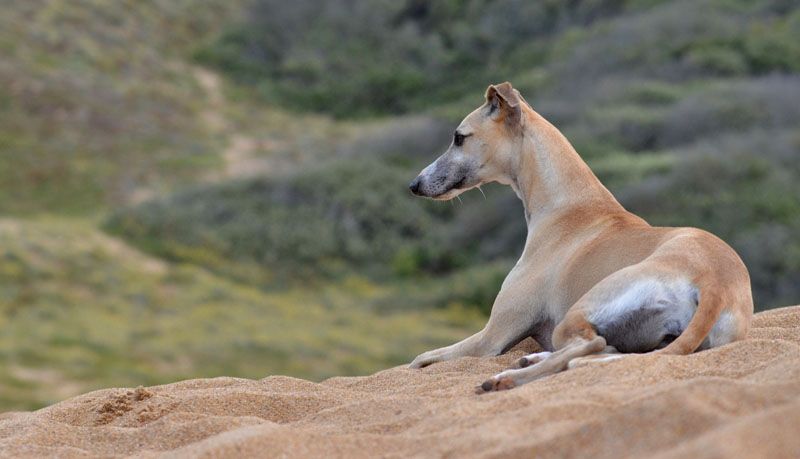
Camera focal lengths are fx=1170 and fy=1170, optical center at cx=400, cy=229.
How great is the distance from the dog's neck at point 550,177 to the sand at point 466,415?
1.19 metres

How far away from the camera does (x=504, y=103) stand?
725 cm

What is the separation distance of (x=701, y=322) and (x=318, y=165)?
27.4m

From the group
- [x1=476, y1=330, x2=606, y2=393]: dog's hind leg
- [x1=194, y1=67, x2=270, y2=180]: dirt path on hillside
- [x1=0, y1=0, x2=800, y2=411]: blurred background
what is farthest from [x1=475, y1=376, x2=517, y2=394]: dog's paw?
[x1=194, y1=67, x2=270, y2=180]: dirt path on hillside

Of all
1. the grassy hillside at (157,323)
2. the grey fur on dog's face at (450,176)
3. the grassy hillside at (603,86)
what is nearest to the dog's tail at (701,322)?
the grey fur on dog's face at (450,176)

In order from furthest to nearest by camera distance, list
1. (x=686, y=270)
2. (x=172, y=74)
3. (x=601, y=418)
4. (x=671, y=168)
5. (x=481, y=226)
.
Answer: (x=172, y=74) < (x=481, y=226) < (x=671, y=168) < (x=686, y=270) < (x=601, y=418)

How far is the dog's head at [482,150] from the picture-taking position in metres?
7.26

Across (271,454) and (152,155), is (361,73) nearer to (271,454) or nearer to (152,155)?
(152,155)

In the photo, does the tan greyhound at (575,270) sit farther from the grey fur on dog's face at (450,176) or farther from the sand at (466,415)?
the sand at (466,415)

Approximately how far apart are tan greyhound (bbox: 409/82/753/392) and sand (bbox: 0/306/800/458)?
0.78 ft

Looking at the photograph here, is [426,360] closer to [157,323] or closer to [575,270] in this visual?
[575,270]

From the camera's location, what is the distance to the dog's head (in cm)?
726

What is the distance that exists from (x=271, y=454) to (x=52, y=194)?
28.3 metres

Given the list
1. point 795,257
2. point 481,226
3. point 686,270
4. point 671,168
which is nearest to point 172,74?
point 481,226

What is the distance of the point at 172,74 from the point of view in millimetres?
41719
